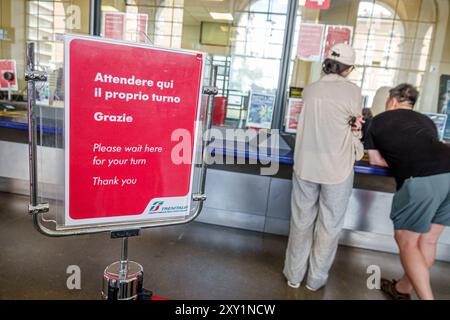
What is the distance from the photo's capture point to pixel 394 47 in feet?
16.2

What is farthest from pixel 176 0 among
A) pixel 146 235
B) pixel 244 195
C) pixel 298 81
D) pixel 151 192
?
pixel 151 192

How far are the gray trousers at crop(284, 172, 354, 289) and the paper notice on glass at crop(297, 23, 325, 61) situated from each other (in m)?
1.82

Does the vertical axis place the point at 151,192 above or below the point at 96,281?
above

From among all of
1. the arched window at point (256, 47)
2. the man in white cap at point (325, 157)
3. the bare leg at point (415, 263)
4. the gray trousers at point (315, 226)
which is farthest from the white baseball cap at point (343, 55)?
the arched window at point (256, 47)

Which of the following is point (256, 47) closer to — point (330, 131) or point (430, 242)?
point (330, 131)

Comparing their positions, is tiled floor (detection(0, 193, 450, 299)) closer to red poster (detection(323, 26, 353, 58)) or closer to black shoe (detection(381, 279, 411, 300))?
black shoe (detection(381, 279, 411, 300))

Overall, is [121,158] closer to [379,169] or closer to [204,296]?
[204,296]

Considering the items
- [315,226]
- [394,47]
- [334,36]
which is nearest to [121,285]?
[315,226]

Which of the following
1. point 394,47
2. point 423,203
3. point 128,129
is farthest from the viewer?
point 394,47

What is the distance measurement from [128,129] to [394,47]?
4.99m

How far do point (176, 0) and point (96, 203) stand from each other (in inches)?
162

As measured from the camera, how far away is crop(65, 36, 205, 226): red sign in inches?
35.2

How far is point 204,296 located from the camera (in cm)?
218

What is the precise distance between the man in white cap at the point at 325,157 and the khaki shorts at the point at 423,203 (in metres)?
0.31
